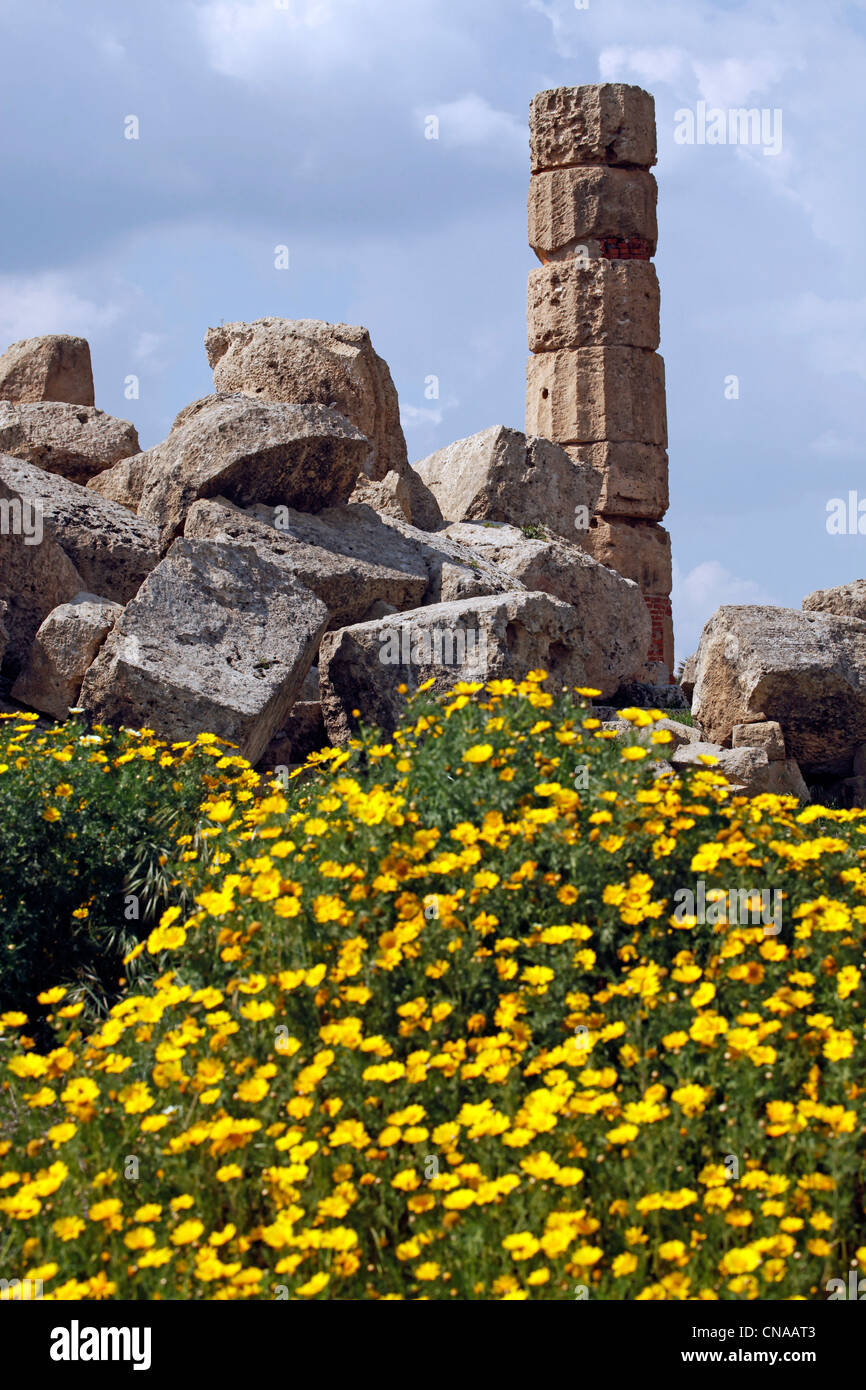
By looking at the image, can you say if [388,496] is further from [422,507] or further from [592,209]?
[592,209]

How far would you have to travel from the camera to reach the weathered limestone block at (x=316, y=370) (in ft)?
36.5

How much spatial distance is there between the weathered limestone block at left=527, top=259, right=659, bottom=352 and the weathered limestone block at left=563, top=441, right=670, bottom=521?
142 cm

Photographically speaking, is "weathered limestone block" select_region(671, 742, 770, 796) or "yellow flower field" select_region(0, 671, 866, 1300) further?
"weathered limestone block" select_region(671, 742, 770, 796)

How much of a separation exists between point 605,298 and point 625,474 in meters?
2.41

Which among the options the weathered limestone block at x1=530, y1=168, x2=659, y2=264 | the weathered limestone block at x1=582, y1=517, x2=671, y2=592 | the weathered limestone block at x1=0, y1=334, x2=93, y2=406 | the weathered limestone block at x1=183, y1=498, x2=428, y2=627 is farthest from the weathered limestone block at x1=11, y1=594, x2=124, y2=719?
the weathered limestone block at x1=530, y1=168, x2=659, y2=264

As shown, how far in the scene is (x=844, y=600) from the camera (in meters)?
12.5

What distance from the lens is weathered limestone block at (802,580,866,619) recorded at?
1248cm

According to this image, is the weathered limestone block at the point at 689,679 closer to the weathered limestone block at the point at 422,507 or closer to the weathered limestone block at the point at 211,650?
the weathered limestone block at the point at 422,507

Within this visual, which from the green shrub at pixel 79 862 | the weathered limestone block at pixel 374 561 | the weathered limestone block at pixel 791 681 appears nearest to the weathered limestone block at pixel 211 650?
the weathered limestone block at pixel 374 561

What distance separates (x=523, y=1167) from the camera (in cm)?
281

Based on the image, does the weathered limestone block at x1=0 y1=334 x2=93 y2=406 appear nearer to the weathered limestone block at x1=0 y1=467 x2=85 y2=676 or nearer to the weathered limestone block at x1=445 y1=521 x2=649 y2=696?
the weathered limestone block at x1=445 y1=521 x2=649 y2=696

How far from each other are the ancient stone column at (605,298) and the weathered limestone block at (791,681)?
8099 millimetres
